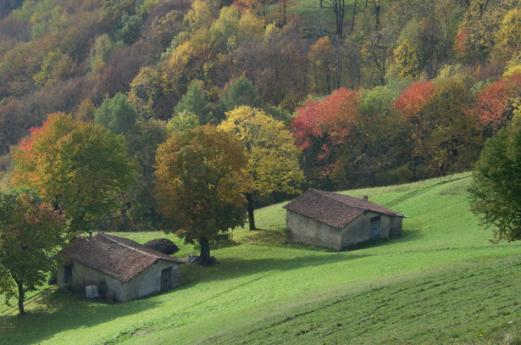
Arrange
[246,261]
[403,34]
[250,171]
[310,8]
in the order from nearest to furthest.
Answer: [246,261] → [250,171] → [403,34] → [310,8]

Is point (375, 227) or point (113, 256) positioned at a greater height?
point (113, 256)

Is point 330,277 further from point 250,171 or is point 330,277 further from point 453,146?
point 453,146

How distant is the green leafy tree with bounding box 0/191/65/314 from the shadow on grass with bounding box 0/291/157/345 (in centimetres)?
177

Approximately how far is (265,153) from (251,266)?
54.9ft

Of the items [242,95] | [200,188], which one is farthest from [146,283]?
[242,95]

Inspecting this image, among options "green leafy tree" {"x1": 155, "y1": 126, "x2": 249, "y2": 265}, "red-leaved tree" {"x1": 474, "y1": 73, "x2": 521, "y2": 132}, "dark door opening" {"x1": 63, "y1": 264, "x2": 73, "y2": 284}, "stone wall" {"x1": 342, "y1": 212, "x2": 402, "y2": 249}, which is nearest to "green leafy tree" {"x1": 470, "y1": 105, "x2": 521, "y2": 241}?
"stone wall" {"x1": 342, "y1": 212, "x2": 402, "y2": 249}

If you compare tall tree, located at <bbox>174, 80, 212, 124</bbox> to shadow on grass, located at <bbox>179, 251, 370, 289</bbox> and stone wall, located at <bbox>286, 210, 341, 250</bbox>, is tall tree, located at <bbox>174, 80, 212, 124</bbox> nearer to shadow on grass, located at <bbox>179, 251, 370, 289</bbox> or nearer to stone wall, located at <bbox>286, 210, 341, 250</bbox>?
stone wall, located at <bbox>286, 210, 341, 250</bbox>

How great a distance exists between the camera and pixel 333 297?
4203cm

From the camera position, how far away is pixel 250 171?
7519cm

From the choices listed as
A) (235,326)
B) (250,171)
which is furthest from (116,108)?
(235,326)

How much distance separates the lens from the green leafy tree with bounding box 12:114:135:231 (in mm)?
69562

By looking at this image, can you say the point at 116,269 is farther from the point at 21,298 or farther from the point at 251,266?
the point at 251,266

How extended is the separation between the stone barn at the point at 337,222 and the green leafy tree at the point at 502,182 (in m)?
19.3

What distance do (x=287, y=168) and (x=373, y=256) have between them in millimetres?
19628
